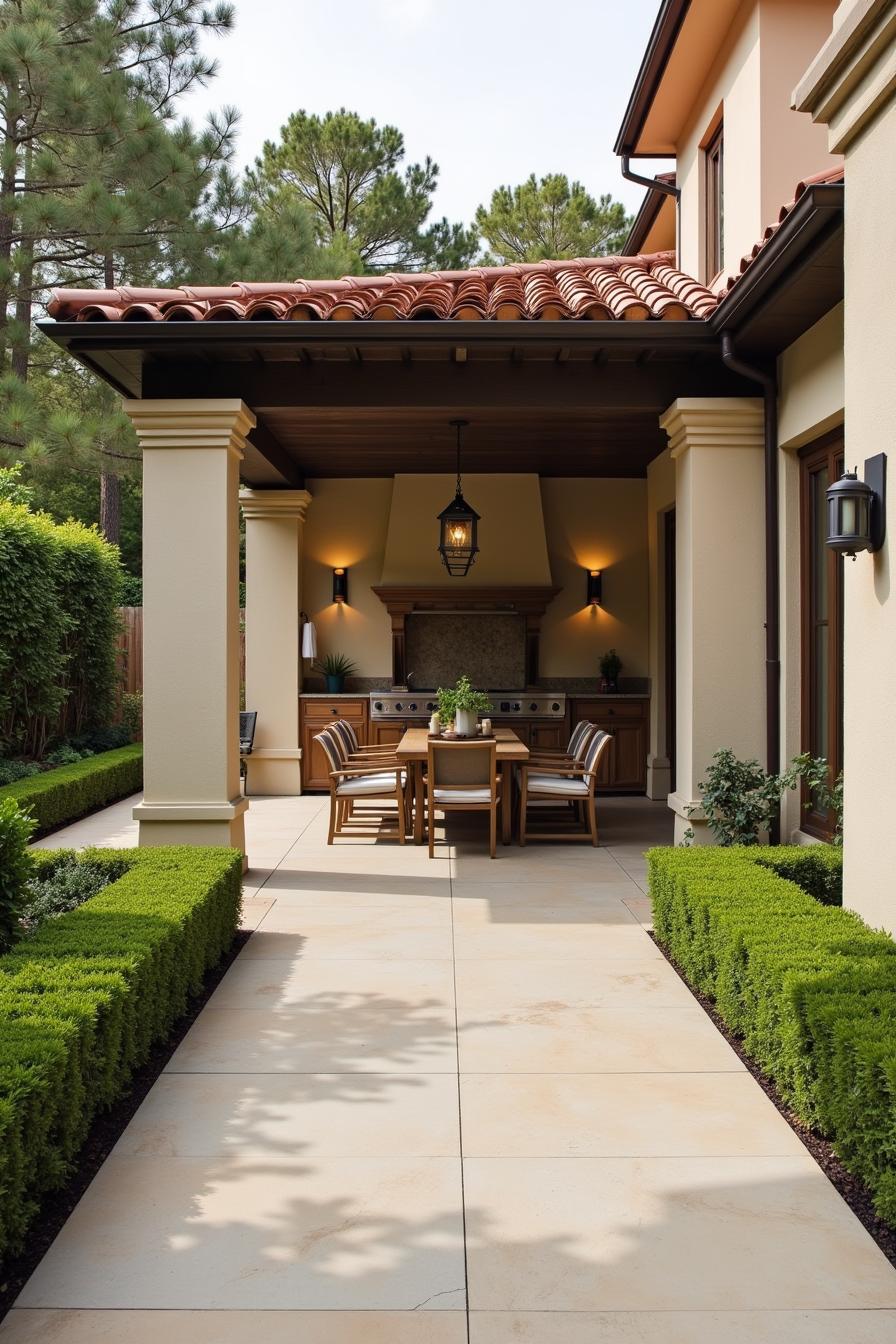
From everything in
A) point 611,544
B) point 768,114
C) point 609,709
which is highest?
point 768,114

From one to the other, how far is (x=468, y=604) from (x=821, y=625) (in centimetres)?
607

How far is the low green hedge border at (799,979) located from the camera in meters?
2.99

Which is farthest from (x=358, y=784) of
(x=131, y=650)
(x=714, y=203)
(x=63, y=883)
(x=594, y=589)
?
(x=131, y=650)

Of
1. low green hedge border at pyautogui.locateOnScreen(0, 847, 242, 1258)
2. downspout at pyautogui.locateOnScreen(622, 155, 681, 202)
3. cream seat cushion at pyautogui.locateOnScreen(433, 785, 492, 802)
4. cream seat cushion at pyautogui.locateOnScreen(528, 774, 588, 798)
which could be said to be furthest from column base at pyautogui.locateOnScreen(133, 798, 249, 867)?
downspout at pyautogui.locateOnScreen(622, 155, 681, 202)

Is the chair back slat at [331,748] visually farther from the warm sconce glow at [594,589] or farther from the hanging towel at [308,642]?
the warm sconce glow at [594,589]

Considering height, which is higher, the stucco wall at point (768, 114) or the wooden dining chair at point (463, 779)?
the stucco wall at point (768, 114)

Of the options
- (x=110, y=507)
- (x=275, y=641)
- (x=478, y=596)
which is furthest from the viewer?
(x=110, y=507)

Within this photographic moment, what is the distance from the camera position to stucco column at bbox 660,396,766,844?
281 inches

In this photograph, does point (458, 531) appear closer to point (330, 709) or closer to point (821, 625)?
point (330, 709)

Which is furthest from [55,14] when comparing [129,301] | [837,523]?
[837,523]

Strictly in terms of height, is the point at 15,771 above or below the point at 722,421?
below

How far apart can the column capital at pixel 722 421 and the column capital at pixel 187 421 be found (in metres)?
2.86

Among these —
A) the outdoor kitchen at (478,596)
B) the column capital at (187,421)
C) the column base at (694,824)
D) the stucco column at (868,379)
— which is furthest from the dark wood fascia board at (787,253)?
the outdoor kitchen at (478,596)

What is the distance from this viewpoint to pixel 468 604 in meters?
12.3
